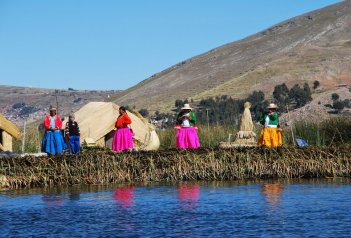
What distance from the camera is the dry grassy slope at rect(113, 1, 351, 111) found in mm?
97625

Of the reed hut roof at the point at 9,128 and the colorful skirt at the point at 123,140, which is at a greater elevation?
the reed hut roof at the point at 9,128

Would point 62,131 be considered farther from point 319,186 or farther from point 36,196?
point 319,186

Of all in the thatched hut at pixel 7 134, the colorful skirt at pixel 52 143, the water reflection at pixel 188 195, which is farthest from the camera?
the thatched hut at pixel 7 134

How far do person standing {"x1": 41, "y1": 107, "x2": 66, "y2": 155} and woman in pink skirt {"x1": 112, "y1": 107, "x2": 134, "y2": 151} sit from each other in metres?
1.56

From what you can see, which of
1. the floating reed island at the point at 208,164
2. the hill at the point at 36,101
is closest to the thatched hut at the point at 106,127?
the floating reed island at the point at 208,164

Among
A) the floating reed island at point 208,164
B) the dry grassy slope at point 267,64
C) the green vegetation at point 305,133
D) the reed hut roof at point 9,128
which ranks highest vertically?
the dry grassy slope at point 267,64

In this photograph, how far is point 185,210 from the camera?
1573 cm

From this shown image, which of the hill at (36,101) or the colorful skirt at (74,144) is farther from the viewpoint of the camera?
the hill at (36,101)

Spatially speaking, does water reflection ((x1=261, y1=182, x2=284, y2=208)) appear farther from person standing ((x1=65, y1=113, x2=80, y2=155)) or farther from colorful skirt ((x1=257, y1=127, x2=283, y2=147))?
person standing ((x1=65, y1=113, x2=80, y2=155))

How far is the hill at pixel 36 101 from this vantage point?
152675mm

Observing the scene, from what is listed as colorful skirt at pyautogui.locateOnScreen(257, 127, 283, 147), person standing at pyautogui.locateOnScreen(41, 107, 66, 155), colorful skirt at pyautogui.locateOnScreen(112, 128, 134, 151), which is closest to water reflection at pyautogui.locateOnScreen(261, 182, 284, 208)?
colorful skirt at pyautogui.locateOnScreen(257, 127, 283, 147)

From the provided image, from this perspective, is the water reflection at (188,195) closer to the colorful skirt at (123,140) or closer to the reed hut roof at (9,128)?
the colorful skirt at (123,140)

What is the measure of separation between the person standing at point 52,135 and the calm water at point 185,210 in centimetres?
469

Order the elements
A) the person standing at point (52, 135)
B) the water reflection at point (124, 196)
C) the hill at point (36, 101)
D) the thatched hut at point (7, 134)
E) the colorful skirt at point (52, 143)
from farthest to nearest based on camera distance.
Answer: the hill at point (36, 101) < the thatched hut at point (7, 134) < the colorful skirt at point (52, 143) < the person standing at point (52, 135) < the water reflection at point (124, 196)
